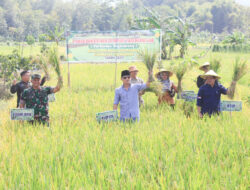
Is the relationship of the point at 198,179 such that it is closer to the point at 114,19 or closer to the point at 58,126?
the point at 58,126

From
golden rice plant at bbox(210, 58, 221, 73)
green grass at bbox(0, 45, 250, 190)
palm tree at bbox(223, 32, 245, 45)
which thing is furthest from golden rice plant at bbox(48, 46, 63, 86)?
palm tree at bbox(223, 32, 245, 45)

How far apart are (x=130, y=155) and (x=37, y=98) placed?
6.06 feet

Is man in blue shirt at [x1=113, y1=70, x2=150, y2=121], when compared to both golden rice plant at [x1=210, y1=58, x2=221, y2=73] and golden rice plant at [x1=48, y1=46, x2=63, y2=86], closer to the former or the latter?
golden rice plant at [x1=48, y1=46, x2=63, y2=86]

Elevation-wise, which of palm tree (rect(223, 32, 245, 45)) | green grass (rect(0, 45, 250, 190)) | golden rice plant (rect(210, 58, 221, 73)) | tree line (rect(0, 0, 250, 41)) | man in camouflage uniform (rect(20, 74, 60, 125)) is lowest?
green grass (rect(0, 45, 250, 190))

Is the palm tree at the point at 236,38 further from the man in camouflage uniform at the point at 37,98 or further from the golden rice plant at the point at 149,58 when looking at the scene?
the man in camouflage uniform at the point at 37,98

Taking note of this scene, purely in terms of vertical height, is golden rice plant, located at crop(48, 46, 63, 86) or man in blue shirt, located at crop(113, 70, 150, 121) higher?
golden rice plant, located at crop(48, 46, 63, 86)

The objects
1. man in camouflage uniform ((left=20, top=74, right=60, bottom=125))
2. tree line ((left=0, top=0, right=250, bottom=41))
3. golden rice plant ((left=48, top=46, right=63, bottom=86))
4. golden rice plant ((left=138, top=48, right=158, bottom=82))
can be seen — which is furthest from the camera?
tree line ((left=0, top=0, right=250, bottom=41))

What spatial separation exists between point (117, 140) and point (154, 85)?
4.27 ft

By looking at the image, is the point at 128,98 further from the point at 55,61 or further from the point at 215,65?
the point at 215,65

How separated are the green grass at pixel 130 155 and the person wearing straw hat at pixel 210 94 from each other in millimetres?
245

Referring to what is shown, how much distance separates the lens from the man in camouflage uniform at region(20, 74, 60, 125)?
389cm

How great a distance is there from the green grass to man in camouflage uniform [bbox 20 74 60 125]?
0.24 m

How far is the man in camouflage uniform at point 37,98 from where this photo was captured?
12.8 feet

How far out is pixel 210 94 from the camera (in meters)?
4.11
